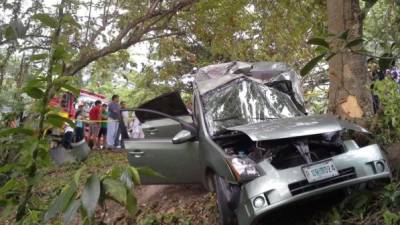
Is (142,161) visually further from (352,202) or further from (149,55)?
(149,55)

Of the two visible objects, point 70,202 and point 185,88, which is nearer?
point 70,202

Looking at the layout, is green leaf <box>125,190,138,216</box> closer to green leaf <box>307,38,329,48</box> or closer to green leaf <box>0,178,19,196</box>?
green leaf <box>0,178,19,196</box>

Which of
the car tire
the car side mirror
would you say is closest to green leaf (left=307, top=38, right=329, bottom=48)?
the car tire

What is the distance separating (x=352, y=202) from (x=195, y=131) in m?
1.97

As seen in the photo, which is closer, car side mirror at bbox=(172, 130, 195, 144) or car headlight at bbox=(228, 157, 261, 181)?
car headlight at bbox=(228, 157, 261, 181)

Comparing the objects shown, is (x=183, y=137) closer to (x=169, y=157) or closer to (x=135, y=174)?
(x=169, y=157)

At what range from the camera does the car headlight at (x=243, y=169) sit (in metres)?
4.26

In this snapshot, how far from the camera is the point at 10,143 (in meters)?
1.56

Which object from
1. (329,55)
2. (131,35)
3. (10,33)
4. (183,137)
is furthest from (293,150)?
(131,35)

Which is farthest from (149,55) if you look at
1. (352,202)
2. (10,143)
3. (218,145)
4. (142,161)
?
(10,143)

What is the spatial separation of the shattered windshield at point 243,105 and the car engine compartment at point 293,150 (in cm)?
51

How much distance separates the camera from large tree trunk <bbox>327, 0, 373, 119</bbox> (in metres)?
5.80

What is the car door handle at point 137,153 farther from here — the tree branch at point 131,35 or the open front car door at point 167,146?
the tree branch at point 131,35

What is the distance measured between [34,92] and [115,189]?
393 millimetres
